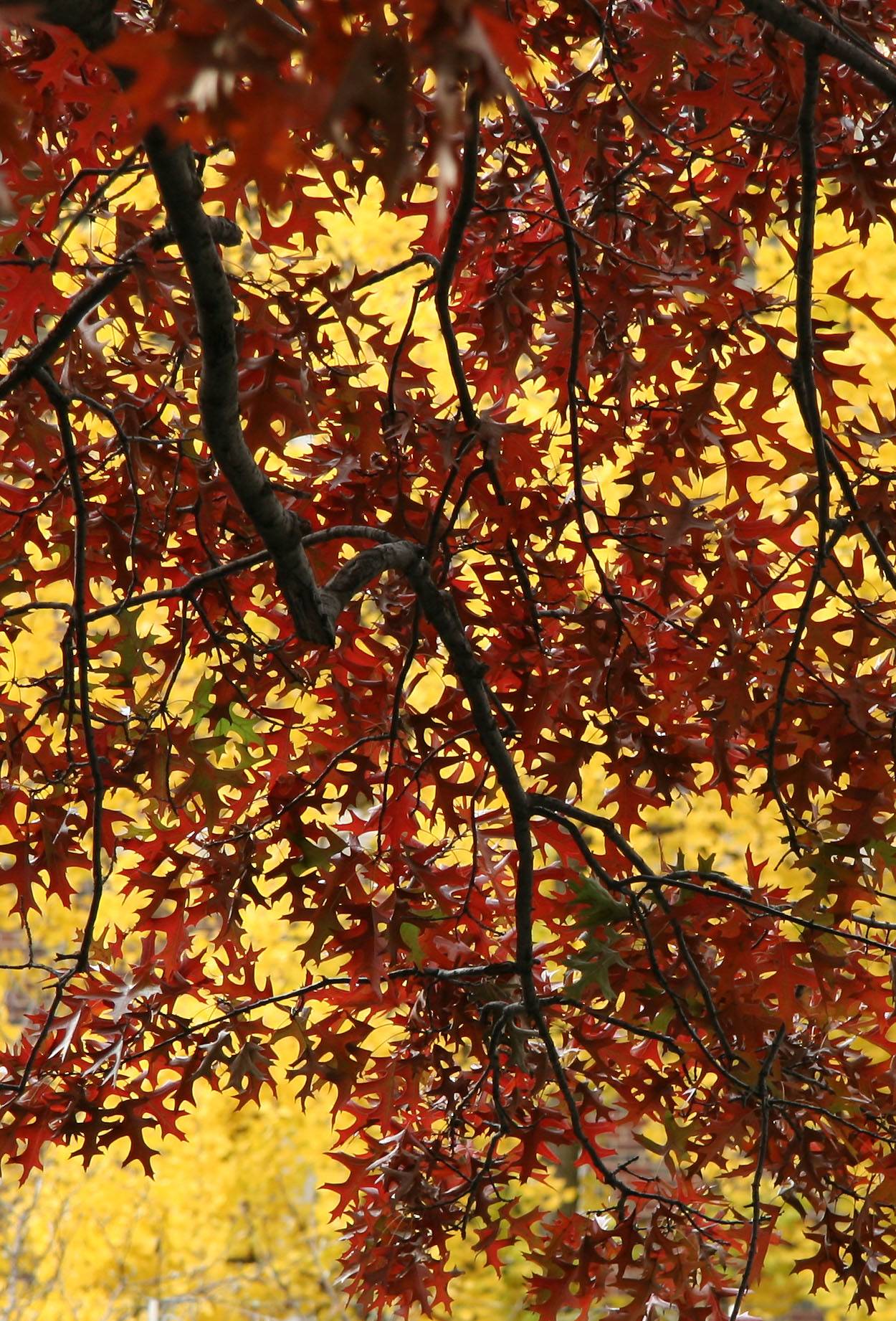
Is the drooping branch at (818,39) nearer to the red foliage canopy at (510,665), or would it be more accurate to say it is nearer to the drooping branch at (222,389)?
the red foliage canopy at (510,665)

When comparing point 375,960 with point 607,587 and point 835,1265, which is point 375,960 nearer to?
point 607,587

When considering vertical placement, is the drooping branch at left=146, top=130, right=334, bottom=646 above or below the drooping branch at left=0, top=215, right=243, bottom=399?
below

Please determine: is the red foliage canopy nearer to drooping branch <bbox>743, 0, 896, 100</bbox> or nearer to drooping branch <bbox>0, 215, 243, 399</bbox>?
drooping branch <bbox>0, 215, 243, 399</bbox>

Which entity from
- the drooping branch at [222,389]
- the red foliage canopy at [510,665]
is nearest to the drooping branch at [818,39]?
the red foliage canopy at [510,665]

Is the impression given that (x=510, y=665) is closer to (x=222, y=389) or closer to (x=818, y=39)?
(x=222, y=389)

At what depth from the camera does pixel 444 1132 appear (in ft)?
5.38

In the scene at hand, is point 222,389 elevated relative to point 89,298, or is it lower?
lower

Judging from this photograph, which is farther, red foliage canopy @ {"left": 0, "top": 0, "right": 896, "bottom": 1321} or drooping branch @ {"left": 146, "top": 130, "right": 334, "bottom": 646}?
red foliage canopy @ {"left": 0, "top": 0, "right": 896, "bottom": 1321}

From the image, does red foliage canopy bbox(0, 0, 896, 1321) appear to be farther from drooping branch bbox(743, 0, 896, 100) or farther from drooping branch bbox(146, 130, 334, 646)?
drooping branch bbox(743, 0, 896, 100)

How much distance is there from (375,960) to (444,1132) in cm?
35

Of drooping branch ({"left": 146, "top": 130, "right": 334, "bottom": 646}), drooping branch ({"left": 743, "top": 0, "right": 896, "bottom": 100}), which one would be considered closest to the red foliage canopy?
drooping branch ({"left": 146, "top": 130, "right": 334, "bottom": 646})

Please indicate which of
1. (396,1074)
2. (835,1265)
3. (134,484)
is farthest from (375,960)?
(835,1265)

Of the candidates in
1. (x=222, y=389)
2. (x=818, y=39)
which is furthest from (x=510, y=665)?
(x=818, y=39)

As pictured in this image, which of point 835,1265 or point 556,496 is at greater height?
point 556,496
